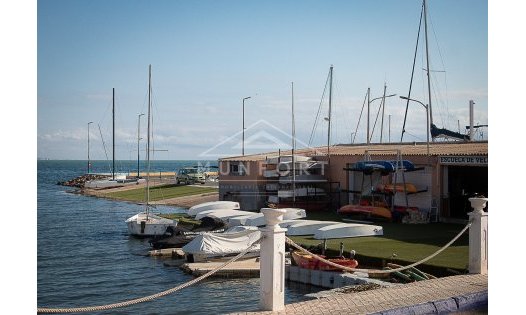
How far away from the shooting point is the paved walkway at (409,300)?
6.55 metres

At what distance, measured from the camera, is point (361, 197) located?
79.5ft

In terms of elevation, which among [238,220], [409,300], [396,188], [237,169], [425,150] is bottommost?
[238,220]

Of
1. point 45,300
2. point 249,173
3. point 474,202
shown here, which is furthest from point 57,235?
point 474,202

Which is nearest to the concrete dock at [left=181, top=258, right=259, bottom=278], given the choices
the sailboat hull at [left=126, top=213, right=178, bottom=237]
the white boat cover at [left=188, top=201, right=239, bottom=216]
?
the sailboat hull at [left=126, top=213, right=178, bottom=237]

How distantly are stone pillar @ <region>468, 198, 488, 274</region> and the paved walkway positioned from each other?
0.58 metres

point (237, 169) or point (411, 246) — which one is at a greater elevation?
point (237, 169)

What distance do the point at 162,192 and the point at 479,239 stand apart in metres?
37.9

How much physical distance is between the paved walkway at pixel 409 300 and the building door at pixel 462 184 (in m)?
13.4

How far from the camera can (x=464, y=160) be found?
1958cm

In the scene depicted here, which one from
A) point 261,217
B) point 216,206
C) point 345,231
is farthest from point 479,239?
point 216,206

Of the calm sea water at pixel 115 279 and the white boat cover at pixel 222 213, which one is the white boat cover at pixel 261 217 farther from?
the calm sea water at pixel 115 279

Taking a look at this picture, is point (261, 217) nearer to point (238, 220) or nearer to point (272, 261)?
point (238, 220)

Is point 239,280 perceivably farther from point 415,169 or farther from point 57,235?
point 57,235
